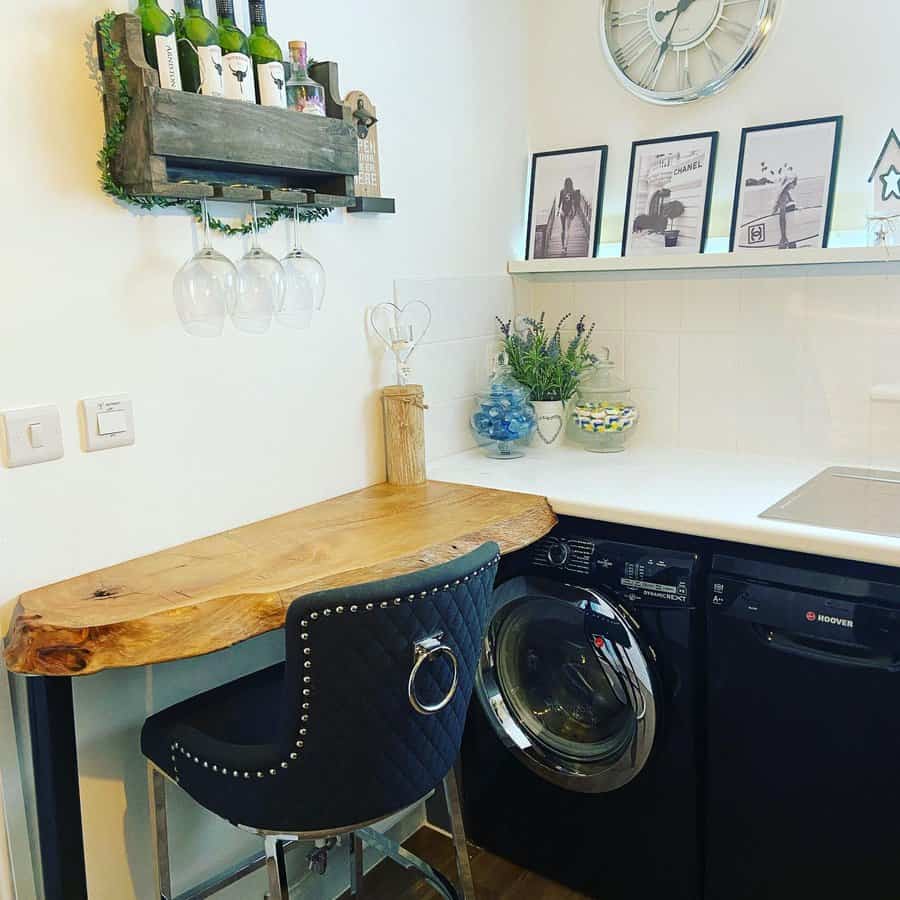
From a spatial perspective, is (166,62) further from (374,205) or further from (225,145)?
(374,205)

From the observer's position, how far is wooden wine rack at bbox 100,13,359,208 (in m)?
1.53

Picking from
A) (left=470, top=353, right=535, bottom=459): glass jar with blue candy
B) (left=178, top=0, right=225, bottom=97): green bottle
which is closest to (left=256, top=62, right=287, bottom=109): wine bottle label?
(left=178, top=0, right=225, bottom=97): green bottle

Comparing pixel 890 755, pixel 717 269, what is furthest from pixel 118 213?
pixel 890 755

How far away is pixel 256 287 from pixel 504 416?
79cm

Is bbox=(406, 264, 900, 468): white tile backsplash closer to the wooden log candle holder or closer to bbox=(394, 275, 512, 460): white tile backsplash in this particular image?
bbox=(394, 275, 512, 460): white tile backsplash

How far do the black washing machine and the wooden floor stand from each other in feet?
0.10

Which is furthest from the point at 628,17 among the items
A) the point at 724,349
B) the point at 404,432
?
the point at 404,432

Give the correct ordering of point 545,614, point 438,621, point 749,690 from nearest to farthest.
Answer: point 438,621, point 749,690, point 545,614

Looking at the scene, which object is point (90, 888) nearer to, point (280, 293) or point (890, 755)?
point (280, 293)

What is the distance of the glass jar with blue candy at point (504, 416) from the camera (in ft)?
7.81

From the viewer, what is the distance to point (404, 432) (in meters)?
2.18

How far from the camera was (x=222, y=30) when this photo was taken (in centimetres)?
168

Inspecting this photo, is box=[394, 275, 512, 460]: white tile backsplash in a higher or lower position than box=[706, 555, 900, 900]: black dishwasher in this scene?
higher

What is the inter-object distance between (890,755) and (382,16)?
A: 1.90 m
